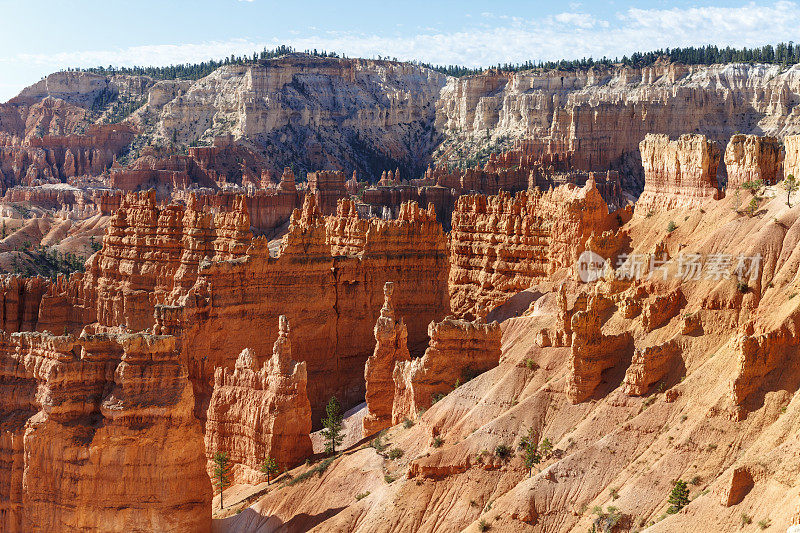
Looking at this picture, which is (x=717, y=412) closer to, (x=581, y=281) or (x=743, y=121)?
(x=581, y=281)

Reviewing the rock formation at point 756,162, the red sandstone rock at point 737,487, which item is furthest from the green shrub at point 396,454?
the rock formation at point 756,162

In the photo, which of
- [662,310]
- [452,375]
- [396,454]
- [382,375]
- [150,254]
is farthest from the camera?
[150,254]

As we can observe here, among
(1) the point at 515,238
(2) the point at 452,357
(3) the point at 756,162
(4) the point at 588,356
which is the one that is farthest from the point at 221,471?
(1) the point at 515,238

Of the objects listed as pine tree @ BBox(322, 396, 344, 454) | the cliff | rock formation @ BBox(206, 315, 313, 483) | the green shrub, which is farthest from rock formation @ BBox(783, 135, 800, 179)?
the cliff

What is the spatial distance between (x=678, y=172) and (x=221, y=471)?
73.3 ft

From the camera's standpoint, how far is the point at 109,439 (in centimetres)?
3491

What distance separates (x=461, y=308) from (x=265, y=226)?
64163mm

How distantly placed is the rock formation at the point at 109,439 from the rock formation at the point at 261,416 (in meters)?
7.47

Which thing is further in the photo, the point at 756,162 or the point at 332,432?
the point at 332,432

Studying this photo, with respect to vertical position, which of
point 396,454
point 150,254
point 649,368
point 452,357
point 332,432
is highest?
point 649,368

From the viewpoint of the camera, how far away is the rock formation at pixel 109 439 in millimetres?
34938

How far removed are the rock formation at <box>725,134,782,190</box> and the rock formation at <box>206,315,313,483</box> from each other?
712 inches

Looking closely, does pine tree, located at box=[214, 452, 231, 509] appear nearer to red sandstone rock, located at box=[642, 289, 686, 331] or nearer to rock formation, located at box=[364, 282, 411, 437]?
rock formation, located at box=[364, 282, 411, 437]

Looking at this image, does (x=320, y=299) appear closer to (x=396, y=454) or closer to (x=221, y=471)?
(x=221, y=471)
